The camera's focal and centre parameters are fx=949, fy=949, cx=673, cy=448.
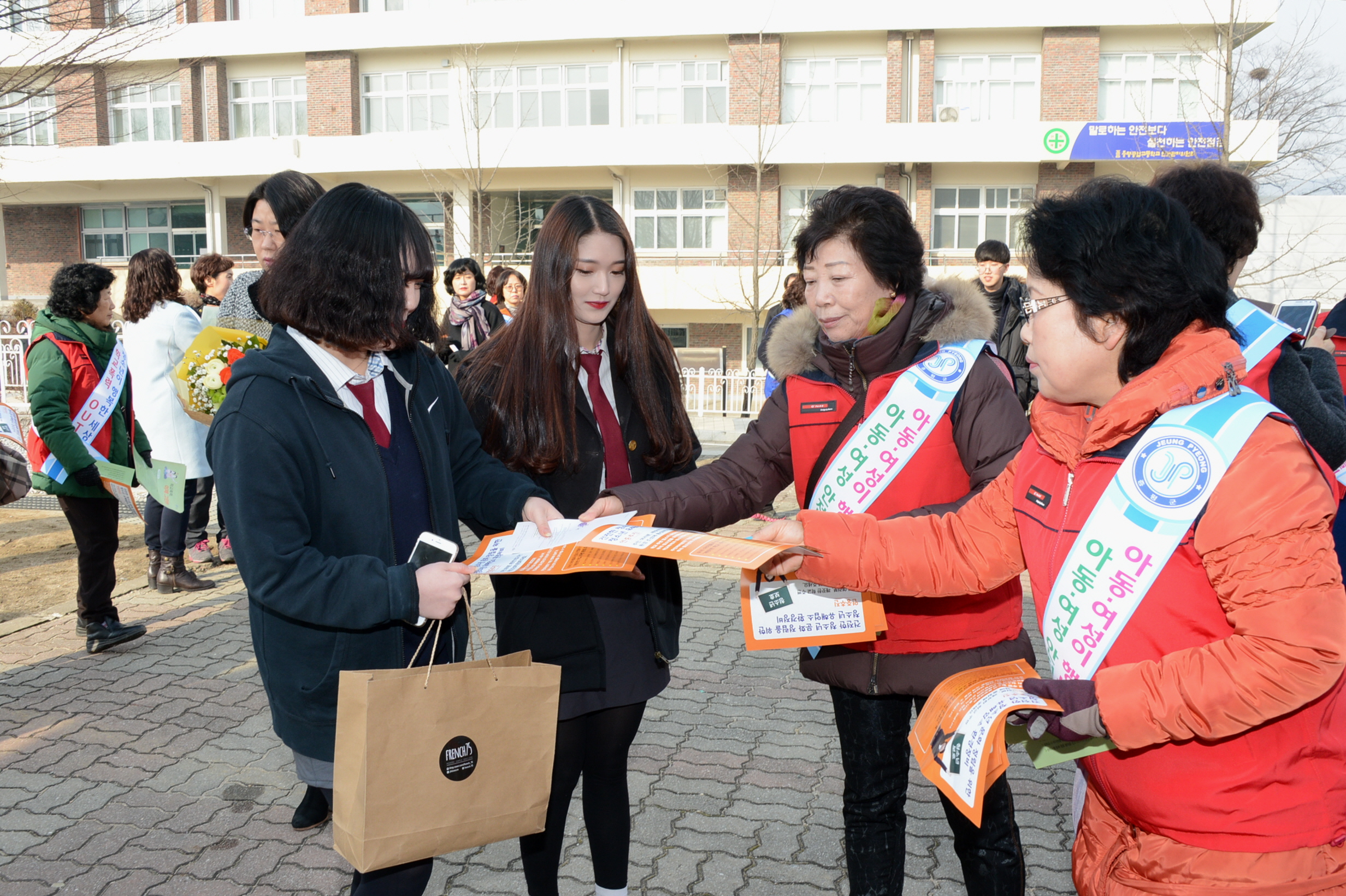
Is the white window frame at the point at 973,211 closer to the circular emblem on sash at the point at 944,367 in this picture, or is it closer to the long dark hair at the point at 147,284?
the long dark hair at the point at 147,284

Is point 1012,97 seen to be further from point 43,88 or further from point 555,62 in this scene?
point 43,88

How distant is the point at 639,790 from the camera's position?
12.5ft

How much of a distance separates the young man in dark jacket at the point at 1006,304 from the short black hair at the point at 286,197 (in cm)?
584

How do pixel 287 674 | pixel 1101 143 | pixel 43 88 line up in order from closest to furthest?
pixel 287 674 → pixel 43 88 → pixel 1101 143

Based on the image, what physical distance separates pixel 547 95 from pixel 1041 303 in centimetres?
2936

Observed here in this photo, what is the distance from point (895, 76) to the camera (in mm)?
27125

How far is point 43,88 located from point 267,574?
601cm

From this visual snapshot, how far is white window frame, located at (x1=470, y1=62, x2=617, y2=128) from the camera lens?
2864cm

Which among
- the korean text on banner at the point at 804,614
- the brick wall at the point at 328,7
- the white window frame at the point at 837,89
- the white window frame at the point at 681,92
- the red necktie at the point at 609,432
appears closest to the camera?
A: the korean text on banner at the point at 804,614

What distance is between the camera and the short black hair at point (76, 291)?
5566 millimetres

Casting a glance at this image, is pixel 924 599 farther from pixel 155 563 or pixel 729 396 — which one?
pixel 729 396

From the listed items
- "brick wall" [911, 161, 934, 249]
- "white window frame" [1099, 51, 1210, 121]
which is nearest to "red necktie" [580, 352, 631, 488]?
"brick wall" [911, 161, 934, 249]

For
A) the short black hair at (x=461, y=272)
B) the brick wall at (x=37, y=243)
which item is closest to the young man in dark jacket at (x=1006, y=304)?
the short black hair at (x=461, y=272)

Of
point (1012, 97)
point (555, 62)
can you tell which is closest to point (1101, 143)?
point (1012, 97)
